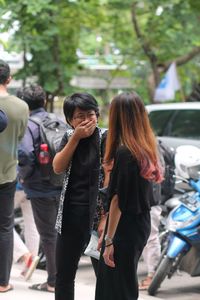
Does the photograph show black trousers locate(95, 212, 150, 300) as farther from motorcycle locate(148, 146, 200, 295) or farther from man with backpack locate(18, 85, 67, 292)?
motorcycle locate(148, 146, 200, 295)

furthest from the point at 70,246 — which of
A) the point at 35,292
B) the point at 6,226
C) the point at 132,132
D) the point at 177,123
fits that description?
the point at 177,123

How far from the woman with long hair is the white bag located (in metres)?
0.27

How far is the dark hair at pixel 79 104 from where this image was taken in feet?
14.7

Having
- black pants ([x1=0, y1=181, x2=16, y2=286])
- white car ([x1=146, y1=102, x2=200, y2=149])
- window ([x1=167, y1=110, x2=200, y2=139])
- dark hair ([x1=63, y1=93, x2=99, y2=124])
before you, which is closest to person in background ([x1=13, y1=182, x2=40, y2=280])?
black pants ([x1=0, y1=181, x2=16, y2=286])

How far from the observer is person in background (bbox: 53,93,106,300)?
446 centimetres

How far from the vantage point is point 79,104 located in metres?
4.49

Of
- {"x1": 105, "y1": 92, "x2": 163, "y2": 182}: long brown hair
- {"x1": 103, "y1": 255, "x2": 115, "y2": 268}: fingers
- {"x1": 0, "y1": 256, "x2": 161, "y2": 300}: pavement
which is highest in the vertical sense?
{"x1": 105, "y1": 92, "x2": 163, "y2": 182}: long brown hair

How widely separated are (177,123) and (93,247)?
6627 mm

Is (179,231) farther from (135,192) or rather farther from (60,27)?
(60,27)

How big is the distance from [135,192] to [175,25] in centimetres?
1055

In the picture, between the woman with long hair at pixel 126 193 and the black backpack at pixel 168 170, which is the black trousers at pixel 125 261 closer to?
the woman with long hair at pixel 126 193

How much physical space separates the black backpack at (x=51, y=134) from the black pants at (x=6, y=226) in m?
0.32

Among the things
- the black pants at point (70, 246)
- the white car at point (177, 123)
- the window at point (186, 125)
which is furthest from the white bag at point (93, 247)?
the window at point (186, 125)

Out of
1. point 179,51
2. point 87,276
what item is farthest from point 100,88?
point 87,276
